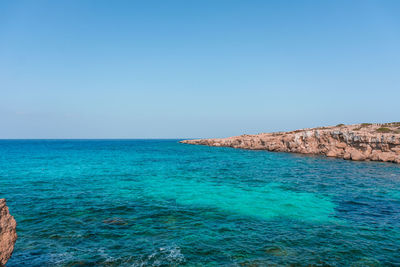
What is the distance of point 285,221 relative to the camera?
1691cm

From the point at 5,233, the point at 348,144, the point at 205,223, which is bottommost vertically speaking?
the point at 205,223

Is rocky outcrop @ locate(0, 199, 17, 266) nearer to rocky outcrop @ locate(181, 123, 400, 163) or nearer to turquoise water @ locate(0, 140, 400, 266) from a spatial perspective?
turquoise water @ locate(0, 140, 400, 266)

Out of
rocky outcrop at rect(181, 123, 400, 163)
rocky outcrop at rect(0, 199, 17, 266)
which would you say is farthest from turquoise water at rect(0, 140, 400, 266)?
rocky outcrop at rect(181, 123, 400, 163)

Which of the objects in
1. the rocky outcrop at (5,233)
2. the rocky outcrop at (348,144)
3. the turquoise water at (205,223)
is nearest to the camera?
the rocky outcrop at (5,233)

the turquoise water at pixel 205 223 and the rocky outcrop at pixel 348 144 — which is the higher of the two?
the rocky outcrop at pixel 348 144

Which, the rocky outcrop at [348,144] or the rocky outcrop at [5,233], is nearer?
the rocky outcrop at [5,233]

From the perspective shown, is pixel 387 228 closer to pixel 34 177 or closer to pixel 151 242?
pixel 151 242

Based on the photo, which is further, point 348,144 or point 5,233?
point 348,144

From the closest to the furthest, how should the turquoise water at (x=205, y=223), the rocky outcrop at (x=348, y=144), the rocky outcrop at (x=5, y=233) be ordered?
the rocky outcrop at (x=5, y=233) → the turquoise water at (x=205, y=223) → the rocky outcrop at (x=348, y=144)

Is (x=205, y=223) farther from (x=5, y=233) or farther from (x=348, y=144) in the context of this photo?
(x=348, y=144)

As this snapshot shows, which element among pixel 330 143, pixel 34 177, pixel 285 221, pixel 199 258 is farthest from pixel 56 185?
pixel 330 143

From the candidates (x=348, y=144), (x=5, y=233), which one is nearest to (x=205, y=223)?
(x=5, y=233)

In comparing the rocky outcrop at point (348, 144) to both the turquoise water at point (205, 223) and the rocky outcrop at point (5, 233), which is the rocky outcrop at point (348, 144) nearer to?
the turquoise water at point (205, 223)

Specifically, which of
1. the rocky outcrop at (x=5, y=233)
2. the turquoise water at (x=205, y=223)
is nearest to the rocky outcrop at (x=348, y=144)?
the turquoise water at (x=205, y=223)
